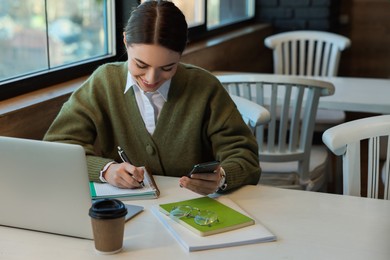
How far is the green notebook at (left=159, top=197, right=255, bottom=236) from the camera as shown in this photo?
56.0 inches

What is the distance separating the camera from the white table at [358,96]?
9.21 ft

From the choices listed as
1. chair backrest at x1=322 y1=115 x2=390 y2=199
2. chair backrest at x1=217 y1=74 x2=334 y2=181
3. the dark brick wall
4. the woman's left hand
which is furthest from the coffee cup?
the dark brick wall

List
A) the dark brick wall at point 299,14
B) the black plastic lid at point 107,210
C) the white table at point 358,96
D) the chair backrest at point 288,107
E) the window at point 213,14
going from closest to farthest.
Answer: the black plastic lid at point 107,210
the chair backrest at point 288,107
the white table at point 358,96
the window at point 213,14
the dark brick wall at point 299,14

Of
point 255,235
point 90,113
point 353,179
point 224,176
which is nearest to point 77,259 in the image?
point 255,235

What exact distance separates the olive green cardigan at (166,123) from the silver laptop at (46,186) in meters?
0.41

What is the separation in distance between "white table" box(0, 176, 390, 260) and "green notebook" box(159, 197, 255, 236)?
4 cm

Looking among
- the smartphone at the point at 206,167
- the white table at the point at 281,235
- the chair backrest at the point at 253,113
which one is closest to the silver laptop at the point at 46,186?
the white table at the point at 281,235

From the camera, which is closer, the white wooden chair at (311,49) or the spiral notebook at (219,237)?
the spiral notebook at (219,237)

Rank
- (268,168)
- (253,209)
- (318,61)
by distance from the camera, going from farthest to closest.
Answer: (318,61) < (268,168) < (253,209)

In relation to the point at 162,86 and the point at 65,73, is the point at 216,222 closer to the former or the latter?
the point at 162,86

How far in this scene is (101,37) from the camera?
2.78 metres

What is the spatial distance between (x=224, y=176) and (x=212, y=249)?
1.07 ft

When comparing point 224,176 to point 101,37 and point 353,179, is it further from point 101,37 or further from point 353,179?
point 101,37

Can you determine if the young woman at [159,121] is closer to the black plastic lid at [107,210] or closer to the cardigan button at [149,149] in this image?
the cardigan button at [149,149]
